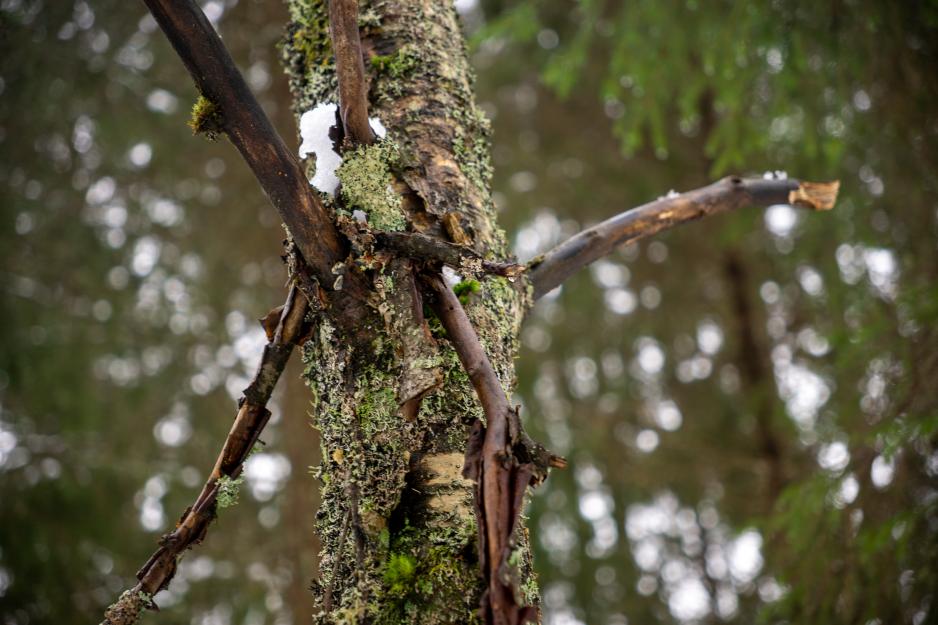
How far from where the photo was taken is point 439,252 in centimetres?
108

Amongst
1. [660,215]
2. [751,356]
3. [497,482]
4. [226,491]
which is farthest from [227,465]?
[751,356]

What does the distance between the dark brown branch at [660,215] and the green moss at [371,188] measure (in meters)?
0.36

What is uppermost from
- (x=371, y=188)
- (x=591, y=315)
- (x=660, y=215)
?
(x=591, y=315)

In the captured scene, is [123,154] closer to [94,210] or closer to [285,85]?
[94,210]

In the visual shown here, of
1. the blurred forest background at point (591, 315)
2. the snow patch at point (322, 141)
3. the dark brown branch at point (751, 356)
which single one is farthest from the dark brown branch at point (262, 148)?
the dark brown branch at point (751, 356)

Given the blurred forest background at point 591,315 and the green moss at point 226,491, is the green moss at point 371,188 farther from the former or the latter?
the blurred forest background at point 591,315

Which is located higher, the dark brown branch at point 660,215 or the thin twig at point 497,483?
the dark brown branch at point 660,215

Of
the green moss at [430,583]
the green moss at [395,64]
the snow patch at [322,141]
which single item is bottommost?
the green moss at [430,583]

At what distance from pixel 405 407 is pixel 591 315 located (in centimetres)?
530

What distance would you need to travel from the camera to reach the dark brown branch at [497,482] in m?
0.90

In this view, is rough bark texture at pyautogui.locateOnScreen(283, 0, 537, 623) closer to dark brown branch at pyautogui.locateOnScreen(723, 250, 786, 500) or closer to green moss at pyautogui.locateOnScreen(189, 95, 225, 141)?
green moss at pyautogui.locateOnScreen(189, 95, 225, 141)

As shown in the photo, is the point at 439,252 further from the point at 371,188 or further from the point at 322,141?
the point at 322,141

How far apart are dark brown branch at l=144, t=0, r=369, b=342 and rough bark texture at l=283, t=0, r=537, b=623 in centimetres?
3

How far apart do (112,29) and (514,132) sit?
3028mm
